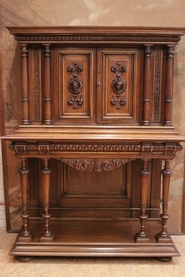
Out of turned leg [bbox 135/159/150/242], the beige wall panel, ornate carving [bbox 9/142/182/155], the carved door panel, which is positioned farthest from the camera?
the carved door panel

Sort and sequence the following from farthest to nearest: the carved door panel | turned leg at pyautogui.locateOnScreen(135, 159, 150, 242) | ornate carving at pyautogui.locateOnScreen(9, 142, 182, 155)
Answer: the carved door panel
turned leg at pyautogui.locateOnScreen(135, 159, 150, 242)
ornate carving at pyautogui.locateOnScreen(9, 142, 182, 155)

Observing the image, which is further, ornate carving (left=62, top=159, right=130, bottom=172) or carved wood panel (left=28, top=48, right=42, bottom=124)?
carved wood panel (left=28, top=48, right=42, bottom=124)

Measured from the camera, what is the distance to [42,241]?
2305mm

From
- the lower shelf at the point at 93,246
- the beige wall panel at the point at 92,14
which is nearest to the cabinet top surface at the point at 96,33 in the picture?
the beige wall panel at the point at 92,14

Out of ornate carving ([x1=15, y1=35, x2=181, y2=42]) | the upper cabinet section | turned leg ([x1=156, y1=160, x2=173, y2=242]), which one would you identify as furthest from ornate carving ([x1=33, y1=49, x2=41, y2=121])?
turned leg ([x1=156, y1=160, x2=173, y2=242])

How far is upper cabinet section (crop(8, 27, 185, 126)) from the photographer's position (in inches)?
88.9

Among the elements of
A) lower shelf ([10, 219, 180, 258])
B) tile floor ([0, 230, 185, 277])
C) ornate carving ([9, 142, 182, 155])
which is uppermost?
ornate carving ([9, 142, 182, 155])

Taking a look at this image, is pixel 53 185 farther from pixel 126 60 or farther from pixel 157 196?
pixel 126 60

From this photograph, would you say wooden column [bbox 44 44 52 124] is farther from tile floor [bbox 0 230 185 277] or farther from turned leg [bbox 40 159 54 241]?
tile floor [bbox 0 230 185 277]

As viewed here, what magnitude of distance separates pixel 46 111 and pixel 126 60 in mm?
770

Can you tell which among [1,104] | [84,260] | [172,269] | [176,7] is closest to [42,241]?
[84,260]

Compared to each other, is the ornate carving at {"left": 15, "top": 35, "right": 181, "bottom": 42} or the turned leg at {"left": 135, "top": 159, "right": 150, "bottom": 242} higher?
the ornate carving at {"left": 15, "top": 35, "right": 181, "bottom": 42}

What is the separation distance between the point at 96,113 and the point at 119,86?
29 centimetres

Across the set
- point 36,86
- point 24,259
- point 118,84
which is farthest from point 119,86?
point 24,259
